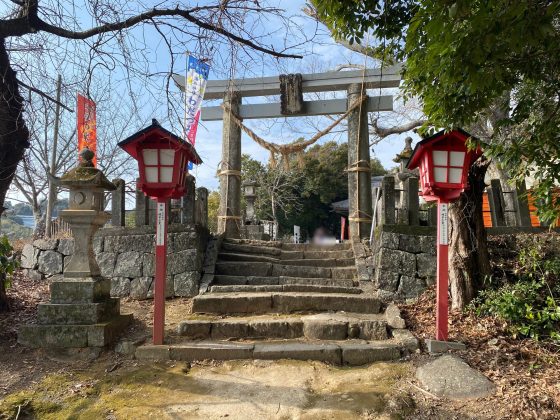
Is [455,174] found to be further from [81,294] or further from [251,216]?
[251,216]

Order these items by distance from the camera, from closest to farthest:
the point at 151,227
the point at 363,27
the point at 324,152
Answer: the point at 363,27 < the point at 151,227 < the point at 324,152

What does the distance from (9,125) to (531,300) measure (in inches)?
254

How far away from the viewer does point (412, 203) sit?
21.0ft

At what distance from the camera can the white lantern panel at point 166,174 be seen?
14.5ft

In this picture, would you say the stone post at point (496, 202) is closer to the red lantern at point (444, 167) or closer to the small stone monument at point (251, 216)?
the red lantern at point (444, 167)

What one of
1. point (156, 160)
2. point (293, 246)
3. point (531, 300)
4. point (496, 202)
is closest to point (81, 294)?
point (156, 160)

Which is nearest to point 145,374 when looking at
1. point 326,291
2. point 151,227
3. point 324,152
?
point 326,291

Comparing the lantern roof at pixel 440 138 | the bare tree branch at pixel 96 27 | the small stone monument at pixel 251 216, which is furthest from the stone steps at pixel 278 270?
the small stone monument at pixel 251 216

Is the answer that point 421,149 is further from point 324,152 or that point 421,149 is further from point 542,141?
point 324,152

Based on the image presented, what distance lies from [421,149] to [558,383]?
2.61 m

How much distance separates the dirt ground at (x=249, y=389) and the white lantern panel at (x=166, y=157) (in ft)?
7.21

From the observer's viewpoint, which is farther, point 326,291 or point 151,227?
point 151,227

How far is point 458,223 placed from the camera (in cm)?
532

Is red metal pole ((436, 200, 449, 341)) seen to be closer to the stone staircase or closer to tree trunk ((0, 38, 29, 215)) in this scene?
the stone staircase
